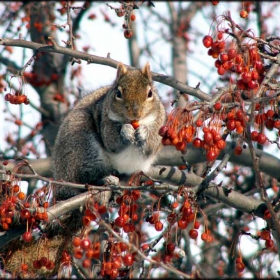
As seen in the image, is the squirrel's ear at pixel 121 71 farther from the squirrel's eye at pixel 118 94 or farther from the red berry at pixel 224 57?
the red berry at pixel 224 57

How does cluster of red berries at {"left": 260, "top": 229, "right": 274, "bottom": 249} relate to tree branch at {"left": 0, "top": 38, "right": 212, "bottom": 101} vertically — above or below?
below

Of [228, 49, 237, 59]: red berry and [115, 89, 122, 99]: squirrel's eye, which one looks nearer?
[228, 49, 237, 59]: red berry

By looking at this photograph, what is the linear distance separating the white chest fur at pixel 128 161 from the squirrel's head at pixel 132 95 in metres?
0.26

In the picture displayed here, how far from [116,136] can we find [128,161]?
0.73ft

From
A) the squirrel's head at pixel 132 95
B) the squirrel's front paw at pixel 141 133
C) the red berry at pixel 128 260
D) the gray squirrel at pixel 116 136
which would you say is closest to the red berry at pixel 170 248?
the red berry at pixel 128 260

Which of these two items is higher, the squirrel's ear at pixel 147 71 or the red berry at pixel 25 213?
the squirrel's ear at pixel 147 71

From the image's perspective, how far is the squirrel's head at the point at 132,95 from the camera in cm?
452

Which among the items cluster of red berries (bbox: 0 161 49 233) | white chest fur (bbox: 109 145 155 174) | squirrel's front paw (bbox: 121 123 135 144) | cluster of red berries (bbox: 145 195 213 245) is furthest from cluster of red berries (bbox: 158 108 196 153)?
white chest fur (bbox: 109 145 155 174)

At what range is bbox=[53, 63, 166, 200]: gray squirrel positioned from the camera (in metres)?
4.63

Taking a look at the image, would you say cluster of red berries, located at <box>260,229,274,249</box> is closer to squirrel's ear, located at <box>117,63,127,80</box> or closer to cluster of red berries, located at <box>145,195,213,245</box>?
cluster of red berries, located at <box>145,195,213,245</box>

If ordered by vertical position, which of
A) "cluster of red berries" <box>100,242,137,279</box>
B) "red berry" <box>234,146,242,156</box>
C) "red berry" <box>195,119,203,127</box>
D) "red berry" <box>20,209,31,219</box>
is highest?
"red berry" <box>195,119,203,127</box>

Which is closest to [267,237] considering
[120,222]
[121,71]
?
[120,222]

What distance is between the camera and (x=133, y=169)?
480 cm

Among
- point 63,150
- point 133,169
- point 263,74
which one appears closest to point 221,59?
point 263,74
